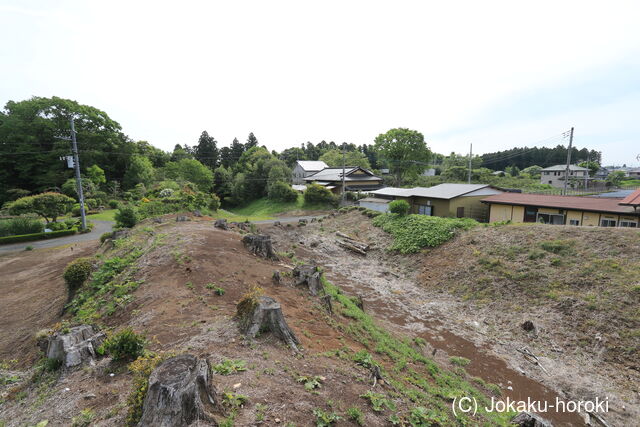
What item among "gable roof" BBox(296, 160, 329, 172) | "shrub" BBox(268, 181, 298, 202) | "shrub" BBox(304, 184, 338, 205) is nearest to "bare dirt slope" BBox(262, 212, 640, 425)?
"shrub" BBox(304, 184, 338, 205)

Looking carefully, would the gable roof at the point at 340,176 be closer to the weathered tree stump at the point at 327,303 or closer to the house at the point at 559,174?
the house at the point at 559,174

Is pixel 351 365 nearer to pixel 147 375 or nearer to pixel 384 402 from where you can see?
pixel 384 402

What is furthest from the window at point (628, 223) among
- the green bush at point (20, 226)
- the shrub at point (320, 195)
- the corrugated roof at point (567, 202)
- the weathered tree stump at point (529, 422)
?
the green bush at point (20, 226)

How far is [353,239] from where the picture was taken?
25.3 m

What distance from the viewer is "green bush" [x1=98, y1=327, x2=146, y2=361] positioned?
5617mm

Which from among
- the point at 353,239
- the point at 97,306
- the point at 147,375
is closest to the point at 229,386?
the point at 147,375

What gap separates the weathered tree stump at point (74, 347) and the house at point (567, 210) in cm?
2523

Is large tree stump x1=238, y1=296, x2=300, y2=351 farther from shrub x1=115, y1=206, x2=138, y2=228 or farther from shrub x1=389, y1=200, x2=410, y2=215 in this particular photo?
shrub x1=389, y1=200, x2=410, y2=215

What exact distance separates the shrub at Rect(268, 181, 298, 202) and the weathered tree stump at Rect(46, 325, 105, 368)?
39013 millimetres

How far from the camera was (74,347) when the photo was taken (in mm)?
5988

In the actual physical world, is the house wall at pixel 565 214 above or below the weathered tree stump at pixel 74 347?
above

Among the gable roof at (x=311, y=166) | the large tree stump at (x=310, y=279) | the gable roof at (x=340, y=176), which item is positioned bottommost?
the large tree stump at (x=310, y=279)

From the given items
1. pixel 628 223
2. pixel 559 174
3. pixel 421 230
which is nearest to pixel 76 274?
pixel 421 230

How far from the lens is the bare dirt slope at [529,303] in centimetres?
Result: 989
